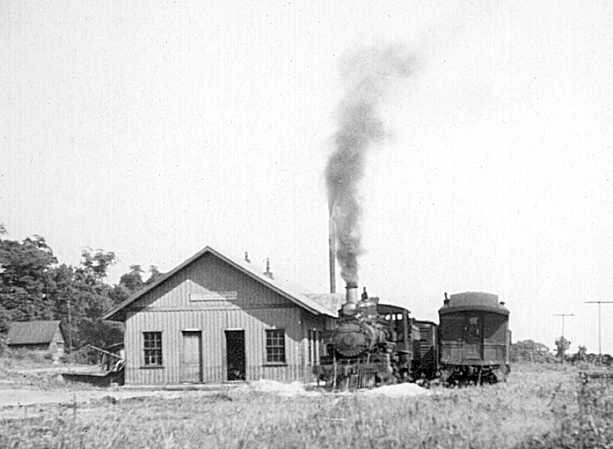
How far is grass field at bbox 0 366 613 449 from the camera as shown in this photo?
443 inches

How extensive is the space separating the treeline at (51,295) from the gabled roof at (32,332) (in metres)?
1.86

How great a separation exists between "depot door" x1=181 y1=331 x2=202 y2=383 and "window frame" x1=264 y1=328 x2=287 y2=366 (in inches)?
97.2

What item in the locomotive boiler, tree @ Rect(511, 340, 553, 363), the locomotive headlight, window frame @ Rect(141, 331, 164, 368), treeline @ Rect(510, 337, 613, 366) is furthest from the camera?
tree @ Rect(511, 340, 553, 363)

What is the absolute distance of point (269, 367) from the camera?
105 feet

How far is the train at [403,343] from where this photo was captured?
26656mm

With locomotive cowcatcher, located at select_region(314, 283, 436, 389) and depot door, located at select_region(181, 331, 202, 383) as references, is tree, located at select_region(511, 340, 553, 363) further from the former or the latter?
locomotive cowcatcher, located at select_region(314, 283, 436, 389)

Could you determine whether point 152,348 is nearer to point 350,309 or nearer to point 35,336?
point 350,309

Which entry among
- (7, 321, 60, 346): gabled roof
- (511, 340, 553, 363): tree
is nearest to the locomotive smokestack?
(511, 340, 553, 363): tree

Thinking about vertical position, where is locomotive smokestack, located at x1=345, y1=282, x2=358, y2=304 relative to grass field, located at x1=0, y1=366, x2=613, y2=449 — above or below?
above

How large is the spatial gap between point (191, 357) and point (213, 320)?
5.21 ft

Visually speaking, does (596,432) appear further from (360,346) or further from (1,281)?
(1,281)

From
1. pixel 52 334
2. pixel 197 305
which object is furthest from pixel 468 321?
pixel 52 334

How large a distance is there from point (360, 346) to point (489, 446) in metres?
15.6

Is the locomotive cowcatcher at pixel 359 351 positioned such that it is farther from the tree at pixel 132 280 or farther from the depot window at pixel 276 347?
the tree at pixel 132 280
